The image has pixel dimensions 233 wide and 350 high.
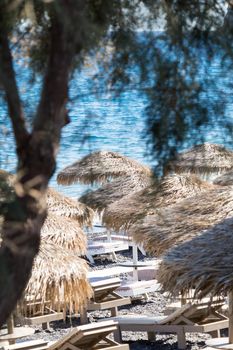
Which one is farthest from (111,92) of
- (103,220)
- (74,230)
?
(103,220)

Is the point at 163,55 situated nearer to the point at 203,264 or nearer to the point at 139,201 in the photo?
the point at 203,264

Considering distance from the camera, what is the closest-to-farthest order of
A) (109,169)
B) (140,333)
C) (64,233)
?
(64,233) < (140,333) < (109,169)

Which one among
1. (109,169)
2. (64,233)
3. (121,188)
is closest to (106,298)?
(64,233)

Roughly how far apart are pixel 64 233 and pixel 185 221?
65.1 inches

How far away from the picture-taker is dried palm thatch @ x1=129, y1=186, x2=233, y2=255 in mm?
9172

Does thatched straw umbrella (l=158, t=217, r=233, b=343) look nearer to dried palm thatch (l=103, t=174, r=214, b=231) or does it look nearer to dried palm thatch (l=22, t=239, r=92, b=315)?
dried palm thatch (l=22, t=239, r=92, b=315)

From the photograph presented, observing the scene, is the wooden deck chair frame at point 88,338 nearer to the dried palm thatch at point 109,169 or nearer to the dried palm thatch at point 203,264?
the dried palm thatch at point 203,264

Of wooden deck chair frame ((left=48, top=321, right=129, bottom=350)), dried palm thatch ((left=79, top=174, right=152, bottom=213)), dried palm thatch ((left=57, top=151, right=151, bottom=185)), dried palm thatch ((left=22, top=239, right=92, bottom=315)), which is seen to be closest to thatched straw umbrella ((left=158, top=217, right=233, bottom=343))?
dried palm thatch ((left=22, top=239, right=92, bottom=315))

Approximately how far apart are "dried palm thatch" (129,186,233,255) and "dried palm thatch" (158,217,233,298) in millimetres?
651

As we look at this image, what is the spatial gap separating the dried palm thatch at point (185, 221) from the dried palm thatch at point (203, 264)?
25.6 inches

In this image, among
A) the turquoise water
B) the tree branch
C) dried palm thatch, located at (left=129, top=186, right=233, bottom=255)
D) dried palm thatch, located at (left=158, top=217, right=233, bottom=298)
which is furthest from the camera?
dried palm thatch, located at (left=129, top=186, right=233, bottom=255)

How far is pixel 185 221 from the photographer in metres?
9.41

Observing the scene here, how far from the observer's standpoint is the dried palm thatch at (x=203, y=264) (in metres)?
7.50

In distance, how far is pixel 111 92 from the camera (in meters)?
4.02
